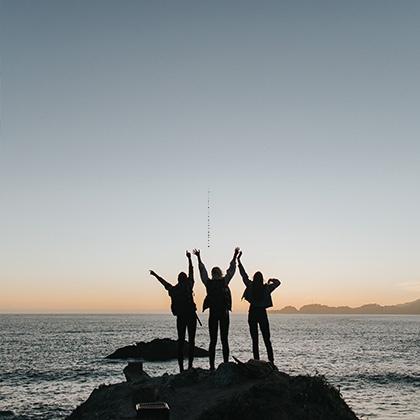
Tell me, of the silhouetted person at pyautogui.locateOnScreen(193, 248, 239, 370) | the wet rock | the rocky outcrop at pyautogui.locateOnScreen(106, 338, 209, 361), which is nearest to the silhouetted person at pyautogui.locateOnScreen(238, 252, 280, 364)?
the silhouetted person at pyautogui.locateOnScreen(193, 248, 239, 370)

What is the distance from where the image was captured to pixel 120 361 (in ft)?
219

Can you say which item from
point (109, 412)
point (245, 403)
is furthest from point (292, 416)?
point (109, 412)

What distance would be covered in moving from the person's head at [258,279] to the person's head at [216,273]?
39.1 inches

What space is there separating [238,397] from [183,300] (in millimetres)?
4285

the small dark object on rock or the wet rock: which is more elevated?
the small dark object on rock

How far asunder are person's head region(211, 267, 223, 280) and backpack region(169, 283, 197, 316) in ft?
3.81

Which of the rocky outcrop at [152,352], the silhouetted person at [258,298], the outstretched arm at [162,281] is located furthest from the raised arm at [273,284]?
the rocky outcrop at [152,352]

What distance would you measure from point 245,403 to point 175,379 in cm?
326

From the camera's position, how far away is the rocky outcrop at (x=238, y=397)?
13234 millimetres

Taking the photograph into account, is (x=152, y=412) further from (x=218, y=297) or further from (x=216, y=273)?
(x=216, y=273)

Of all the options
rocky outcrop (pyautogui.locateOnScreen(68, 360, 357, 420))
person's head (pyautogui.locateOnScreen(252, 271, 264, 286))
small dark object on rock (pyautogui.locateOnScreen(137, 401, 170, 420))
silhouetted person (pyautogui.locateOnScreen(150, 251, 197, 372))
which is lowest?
rocky outcrop (pyautogui.locateOnScreen(68, 360, 357, 420))

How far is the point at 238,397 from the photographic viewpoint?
44.0 ft

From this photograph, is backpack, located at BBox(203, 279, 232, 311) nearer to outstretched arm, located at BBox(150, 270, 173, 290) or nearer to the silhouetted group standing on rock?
the silhouetted group standing on rock

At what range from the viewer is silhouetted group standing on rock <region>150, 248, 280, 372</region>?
636 inches
